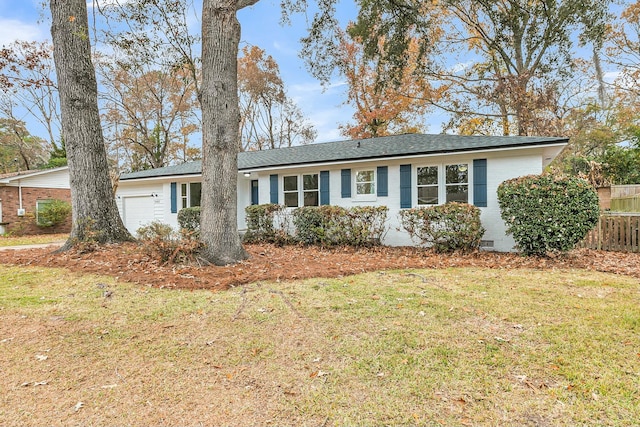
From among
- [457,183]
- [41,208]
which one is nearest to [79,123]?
[457,183]

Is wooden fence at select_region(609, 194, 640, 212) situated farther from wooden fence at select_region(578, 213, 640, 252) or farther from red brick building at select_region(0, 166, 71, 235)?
red brick building at select_region(0, 166, 71, 235)

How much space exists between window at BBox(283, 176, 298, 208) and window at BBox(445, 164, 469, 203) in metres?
5.27

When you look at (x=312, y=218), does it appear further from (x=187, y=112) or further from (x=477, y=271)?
(x=187, y=112)

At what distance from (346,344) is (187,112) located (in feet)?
84.6

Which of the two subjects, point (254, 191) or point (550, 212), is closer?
point (550, 212)

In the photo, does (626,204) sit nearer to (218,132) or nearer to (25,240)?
(218,132)

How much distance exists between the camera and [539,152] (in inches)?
354

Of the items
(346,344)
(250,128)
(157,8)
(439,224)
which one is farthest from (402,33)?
(250,128)

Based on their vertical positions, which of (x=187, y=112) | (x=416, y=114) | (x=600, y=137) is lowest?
(x=600, y=137)

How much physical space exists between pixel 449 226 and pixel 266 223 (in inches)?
229

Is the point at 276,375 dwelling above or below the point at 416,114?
below

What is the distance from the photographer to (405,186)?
10383 millimetres

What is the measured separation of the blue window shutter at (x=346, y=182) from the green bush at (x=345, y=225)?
4.40ft

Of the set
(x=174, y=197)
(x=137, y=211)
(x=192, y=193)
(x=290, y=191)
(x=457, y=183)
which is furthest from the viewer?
(x=137, y=211)
